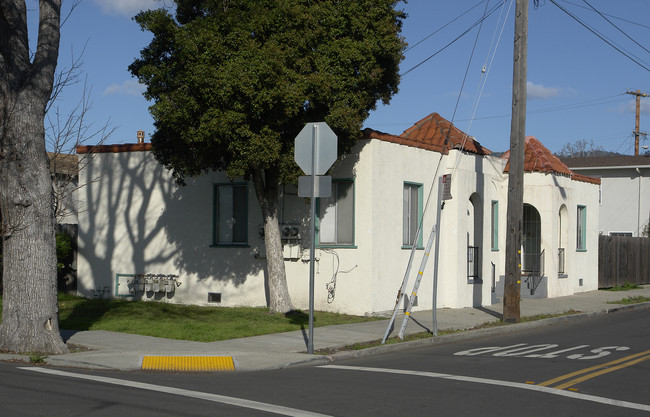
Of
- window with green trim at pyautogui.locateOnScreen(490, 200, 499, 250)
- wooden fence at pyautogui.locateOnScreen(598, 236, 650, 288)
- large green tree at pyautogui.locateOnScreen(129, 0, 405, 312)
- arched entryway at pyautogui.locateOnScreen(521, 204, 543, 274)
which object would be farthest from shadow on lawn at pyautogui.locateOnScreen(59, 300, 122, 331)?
wooden fence at pyautogui.locateOnScreen(598, 236, 650, 288)

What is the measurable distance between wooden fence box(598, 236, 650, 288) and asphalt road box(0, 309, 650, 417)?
681 inches

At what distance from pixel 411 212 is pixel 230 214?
4693mm

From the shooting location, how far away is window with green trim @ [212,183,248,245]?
19281mm

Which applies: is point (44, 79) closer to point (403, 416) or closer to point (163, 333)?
point (163, 333)

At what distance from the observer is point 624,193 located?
42.8 meters

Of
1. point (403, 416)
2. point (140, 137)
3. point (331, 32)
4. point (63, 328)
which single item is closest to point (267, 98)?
point (331, 32)

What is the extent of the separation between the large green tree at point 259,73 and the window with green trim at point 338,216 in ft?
6.97

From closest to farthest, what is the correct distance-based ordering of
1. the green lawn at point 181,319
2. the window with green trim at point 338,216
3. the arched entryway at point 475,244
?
1. the green lawn at point 181,319
2. the window with green trim at point 338,216
3. the arched entryway at point 475,244

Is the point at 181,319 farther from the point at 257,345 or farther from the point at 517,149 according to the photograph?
the point at 517,149

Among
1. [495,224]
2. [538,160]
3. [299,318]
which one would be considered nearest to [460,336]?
[299,318]

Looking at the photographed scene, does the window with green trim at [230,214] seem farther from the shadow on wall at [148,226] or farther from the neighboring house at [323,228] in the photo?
the shadow on wall at [148,226]

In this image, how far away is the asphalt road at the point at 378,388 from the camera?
7902mm

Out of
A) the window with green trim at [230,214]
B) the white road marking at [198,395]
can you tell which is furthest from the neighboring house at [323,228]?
the white road marking at [198,395]

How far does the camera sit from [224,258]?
19266 millimetres
